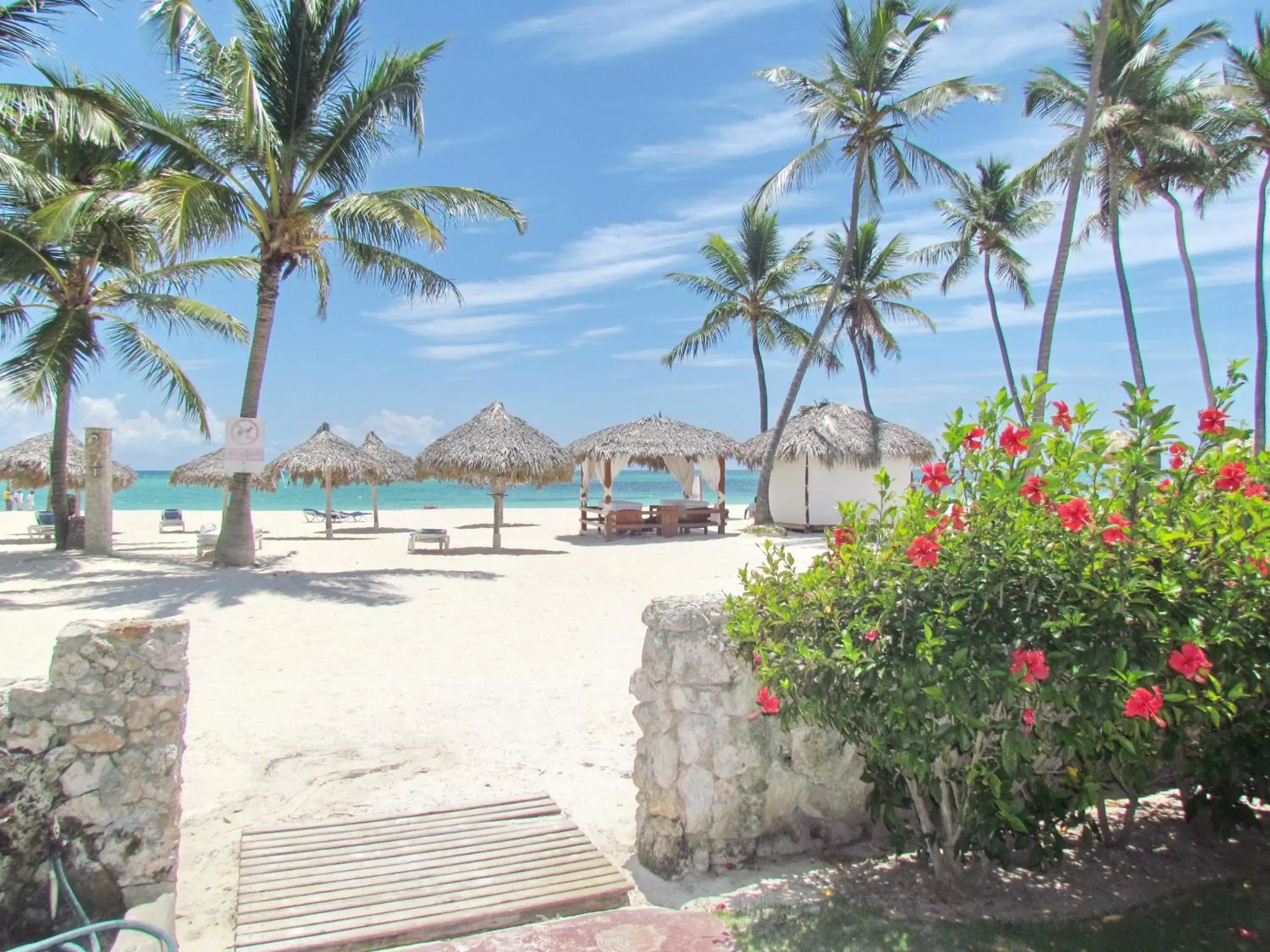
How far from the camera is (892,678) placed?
2.50m

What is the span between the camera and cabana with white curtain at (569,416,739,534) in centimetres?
1805

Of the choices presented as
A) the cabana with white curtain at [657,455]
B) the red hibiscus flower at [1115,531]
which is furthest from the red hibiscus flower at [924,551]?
the cabana with white curtain at [657,455]

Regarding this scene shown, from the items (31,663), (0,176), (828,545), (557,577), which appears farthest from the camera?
(557,577)

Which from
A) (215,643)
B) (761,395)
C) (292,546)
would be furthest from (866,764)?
(761,395)

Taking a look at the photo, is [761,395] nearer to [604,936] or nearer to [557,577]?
[557,577]

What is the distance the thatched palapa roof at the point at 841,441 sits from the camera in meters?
18.6

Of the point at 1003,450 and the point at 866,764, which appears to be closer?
the point at 1003,450

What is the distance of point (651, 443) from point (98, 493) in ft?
32.8

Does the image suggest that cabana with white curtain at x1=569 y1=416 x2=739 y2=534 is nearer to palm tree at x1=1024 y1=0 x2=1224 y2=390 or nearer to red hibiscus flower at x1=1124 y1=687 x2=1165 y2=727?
palm tree at x1=1024 y1=0 x2=1224 y2=390

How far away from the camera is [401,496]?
215 ft

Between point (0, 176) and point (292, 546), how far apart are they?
320 inches

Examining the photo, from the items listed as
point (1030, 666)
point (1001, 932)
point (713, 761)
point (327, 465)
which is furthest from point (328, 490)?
point (1030, 666)

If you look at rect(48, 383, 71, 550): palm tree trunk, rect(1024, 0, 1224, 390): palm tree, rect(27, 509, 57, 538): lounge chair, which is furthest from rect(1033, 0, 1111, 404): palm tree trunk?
rect(27, 509, 57, 538): lounge chair

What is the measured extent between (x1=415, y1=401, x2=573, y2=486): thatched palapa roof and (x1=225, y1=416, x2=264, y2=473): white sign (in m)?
4.70
